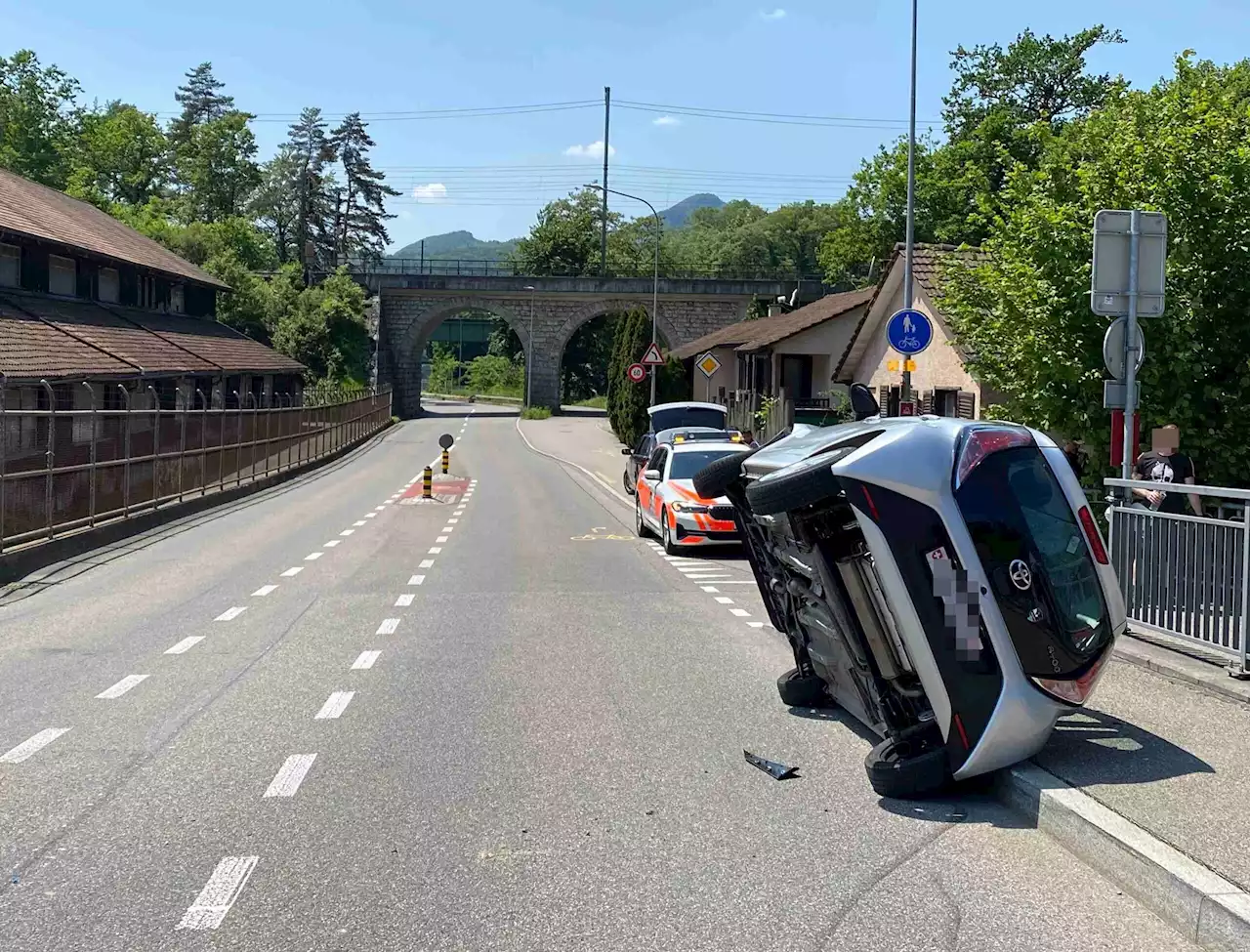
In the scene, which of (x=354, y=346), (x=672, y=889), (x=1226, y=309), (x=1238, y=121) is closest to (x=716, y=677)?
(x=672, y=889)

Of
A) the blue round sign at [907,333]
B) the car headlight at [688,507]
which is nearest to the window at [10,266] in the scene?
the car headlight at [688,507]

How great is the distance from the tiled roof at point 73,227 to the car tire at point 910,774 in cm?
3149

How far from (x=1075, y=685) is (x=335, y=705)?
445 cm

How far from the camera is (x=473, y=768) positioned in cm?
641

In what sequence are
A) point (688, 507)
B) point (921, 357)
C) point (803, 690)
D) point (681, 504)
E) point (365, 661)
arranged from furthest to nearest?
point (921, 357) → point (681, 504) → point (688, 507) → point (365, 661) → point (803, 690)

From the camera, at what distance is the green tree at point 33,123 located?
7256cm

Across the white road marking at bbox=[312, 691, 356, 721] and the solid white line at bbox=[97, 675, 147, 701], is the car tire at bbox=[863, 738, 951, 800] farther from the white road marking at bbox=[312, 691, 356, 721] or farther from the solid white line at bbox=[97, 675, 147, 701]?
the solid white line at bbox=[97, 675, 147, 701]

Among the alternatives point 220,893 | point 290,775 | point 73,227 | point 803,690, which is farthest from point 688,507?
point 73,227

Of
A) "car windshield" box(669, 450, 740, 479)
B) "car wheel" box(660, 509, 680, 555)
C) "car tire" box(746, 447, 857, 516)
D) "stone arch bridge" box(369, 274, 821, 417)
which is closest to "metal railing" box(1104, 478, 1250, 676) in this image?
"car tire" box(746, 447, 857, 516)

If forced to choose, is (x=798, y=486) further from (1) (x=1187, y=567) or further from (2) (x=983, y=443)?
(1) (x=1187, y=567)

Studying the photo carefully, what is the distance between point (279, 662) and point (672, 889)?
17.6ft

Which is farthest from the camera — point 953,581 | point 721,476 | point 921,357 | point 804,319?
point 804,319

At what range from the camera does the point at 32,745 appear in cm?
688

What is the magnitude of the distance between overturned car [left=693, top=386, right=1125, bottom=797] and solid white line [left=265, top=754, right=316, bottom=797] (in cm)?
Result: 261
